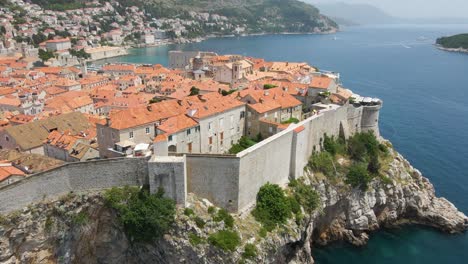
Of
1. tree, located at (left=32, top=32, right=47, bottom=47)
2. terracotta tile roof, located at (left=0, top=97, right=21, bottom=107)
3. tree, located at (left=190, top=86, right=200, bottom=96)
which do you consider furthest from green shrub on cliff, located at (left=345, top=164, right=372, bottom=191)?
tree, located at (left=32, top=32, right=47, bottom=47)

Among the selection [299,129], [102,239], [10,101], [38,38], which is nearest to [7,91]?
[10,101]

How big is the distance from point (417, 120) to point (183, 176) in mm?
49970

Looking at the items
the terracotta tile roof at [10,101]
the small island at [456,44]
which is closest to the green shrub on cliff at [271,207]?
the terracotta tile roof at [10,101]

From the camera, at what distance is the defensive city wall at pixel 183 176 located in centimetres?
2423

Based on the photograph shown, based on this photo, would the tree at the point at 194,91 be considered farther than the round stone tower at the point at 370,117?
Yes

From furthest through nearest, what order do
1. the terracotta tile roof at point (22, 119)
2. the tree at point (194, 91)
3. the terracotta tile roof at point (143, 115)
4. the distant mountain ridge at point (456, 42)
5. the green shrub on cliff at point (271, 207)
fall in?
1. the distant mountain ridge at point (456, 42)
2. the tree at point (194, 91)
3. the terracotta tile roof at point (22, 119)
4. the terracotta tile roof at point (143, 115)
5. the green shrub on cliff at point (271, 207)

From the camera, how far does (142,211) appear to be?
79.4 ft

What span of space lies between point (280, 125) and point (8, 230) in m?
20.3

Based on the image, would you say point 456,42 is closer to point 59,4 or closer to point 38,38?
point 38,38

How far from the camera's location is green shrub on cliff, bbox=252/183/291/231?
27.9 m

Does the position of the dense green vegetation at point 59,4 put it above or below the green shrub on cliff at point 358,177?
above

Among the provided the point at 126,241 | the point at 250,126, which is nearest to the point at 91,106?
the point at 250,126

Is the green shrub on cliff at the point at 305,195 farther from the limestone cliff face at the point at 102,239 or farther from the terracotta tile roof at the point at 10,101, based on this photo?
the terracotta tile roof at the point at 10,101

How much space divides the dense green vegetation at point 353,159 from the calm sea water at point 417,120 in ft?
18.5
